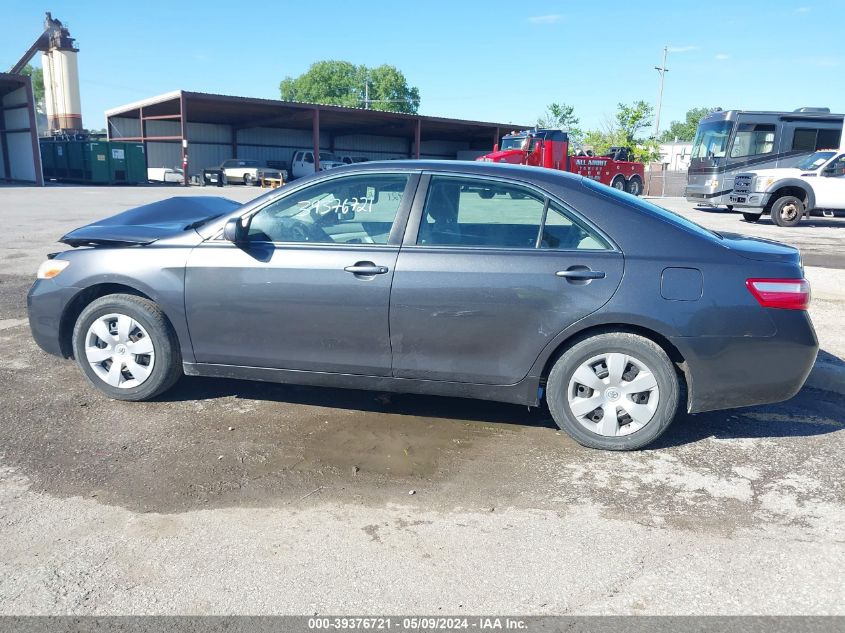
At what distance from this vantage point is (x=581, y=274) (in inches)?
148

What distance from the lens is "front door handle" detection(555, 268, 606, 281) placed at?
12.3 feet

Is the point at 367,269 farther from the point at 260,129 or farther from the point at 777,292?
the point at 260,129

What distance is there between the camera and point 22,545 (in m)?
2.88

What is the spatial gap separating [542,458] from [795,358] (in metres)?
1.54

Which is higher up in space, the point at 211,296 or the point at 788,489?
the point at 211,296

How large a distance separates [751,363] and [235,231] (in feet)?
10.2

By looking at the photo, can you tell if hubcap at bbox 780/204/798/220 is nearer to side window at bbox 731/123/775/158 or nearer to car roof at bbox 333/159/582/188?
side window at bbox 731/123/775/158

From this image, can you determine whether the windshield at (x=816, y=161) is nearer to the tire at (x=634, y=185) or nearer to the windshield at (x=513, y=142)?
the windshield at (x=513, y=142)

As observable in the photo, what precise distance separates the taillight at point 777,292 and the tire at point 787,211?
16.5 m

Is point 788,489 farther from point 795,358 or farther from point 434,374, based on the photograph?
point 434,374

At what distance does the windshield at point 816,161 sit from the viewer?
1772 cm

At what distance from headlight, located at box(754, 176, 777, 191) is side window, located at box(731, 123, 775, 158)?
13.0 feet

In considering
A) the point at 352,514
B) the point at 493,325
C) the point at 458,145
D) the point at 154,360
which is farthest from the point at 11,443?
the point at 458,145

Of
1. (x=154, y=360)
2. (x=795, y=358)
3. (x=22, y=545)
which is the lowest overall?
(x=22, y=545)
